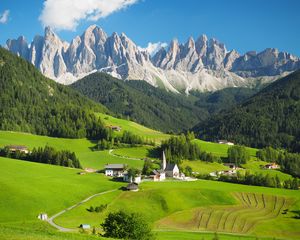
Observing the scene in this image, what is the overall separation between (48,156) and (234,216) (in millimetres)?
90254

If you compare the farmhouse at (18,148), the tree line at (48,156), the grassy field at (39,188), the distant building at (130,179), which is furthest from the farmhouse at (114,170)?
the farmhouse at (18,148)

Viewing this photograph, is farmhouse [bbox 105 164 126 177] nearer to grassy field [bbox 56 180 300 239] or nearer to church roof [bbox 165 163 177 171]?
church roof [bbox 165 163 177 171]

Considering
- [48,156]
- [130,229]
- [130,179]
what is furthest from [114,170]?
[130,229]

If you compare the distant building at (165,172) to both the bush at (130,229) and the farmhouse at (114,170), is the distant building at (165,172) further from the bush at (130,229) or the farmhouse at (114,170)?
the bush at (130,229)

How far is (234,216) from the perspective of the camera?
11188 cm

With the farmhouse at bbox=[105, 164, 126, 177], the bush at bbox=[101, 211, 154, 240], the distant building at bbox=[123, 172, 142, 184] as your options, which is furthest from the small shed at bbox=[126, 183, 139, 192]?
the bush at bbox=[101, 211, 154, 240]

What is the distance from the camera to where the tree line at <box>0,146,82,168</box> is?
6845 inches

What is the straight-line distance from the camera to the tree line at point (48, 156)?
17388 centimetres

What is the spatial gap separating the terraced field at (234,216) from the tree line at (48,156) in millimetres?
71764

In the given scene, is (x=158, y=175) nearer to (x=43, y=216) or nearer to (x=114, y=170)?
(x=114, y=170)

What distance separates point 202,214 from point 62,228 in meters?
40.2

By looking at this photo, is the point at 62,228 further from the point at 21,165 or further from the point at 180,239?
the point at 21,165

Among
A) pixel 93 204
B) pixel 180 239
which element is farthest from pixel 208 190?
pixel 180 239

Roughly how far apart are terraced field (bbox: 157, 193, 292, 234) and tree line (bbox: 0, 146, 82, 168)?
71.8 m
